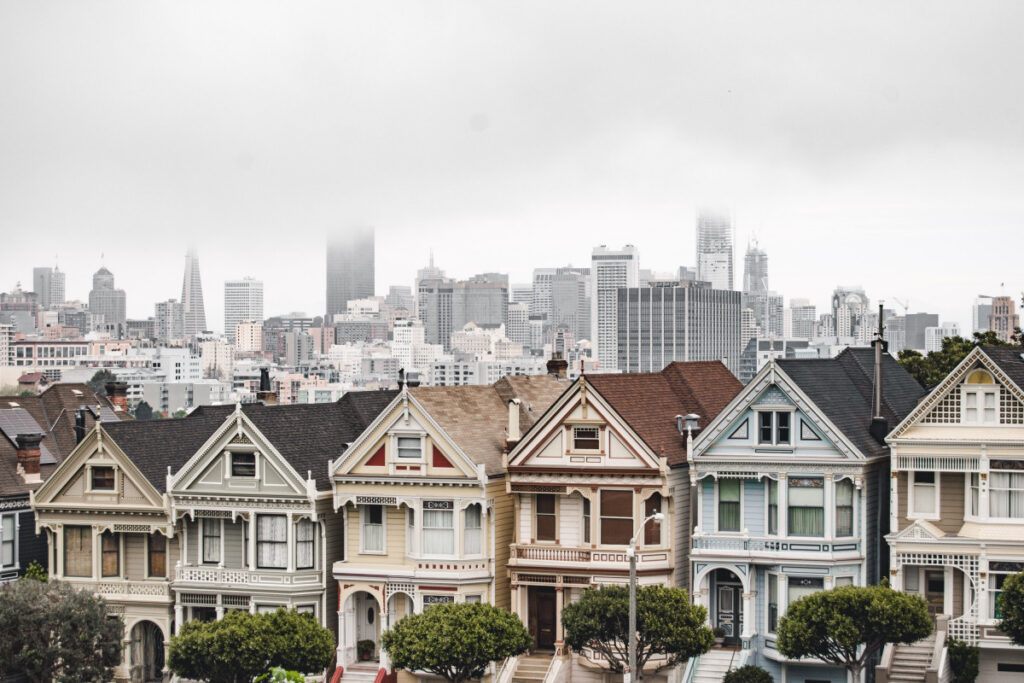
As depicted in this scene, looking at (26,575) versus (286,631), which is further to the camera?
(26,575)

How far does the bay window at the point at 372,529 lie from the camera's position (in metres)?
53.1

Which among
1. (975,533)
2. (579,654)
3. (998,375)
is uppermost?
(998,375)

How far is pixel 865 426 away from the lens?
50594 mm

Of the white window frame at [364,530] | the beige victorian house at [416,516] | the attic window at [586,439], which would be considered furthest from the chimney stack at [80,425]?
the attic window at [586,439]

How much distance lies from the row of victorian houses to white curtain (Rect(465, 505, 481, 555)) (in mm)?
76

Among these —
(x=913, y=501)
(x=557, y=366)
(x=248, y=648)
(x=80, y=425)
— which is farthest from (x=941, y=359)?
(x=248, y=648)

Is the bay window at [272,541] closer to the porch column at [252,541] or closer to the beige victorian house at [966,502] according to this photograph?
the porch column at [252,541]

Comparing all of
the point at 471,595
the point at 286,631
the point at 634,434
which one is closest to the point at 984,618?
the point at 634,434

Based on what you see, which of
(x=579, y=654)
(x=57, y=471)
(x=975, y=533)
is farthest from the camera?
(x=57, y=471)

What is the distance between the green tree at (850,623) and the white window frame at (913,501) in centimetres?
264

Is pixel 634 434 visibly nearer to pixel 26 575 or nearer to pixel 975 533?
pixel 975 533

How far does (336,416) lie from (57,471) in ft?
30.0

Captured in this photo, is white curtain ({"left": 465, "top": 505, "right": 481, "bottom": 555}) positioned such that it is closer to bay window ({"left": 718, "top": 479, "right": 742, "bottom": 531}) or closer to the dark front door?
the dark front door

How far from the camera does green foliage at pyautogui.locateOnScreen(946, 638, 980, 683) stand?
154ft
